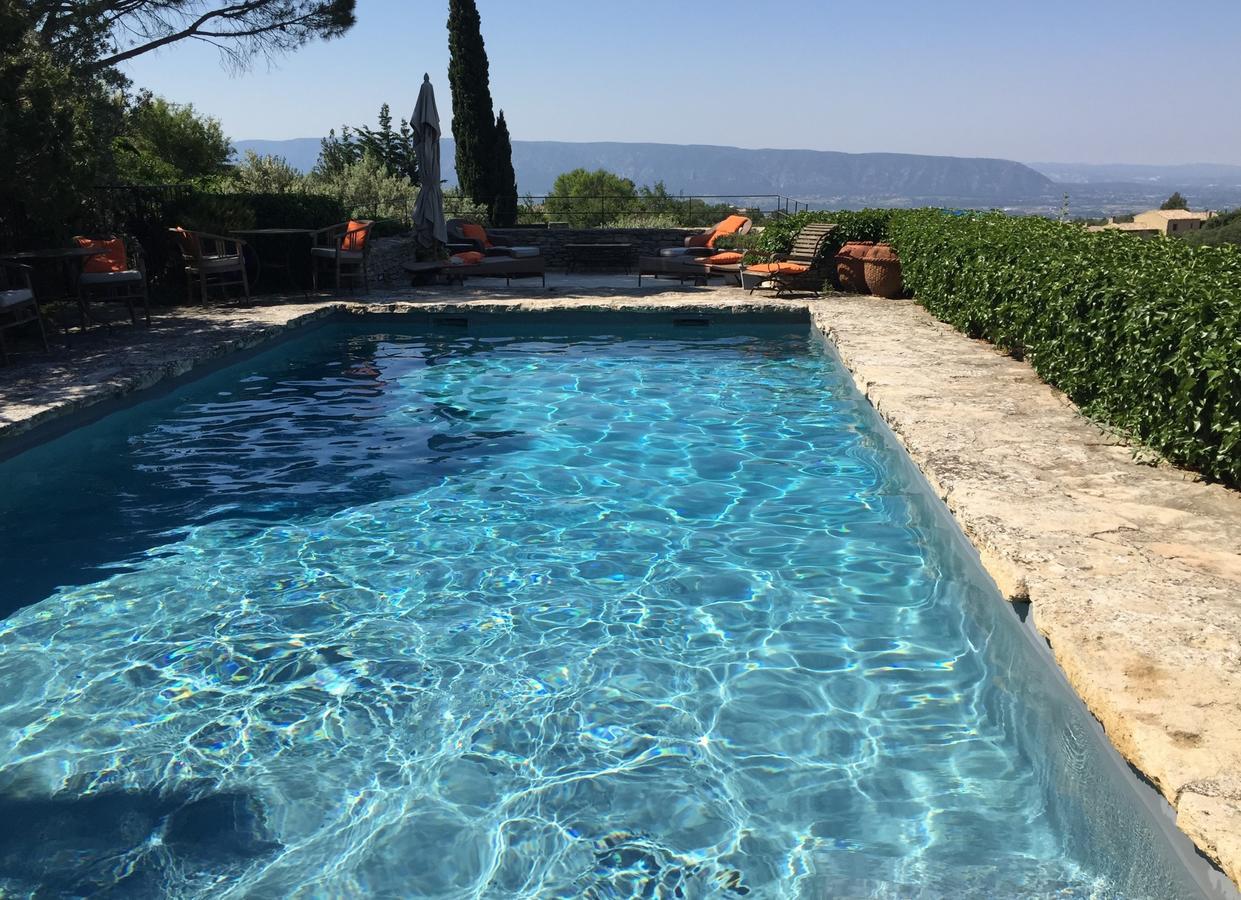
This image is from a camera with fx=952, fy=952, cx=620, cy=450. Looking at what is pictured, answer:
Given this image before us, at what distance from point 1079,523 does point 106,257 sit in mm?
9714

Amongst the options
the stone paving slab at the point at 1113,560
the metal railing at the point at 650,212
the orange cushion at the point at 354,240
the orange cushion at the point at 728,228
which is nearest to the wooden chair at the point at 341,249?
the orange cushion at the point at 354,240

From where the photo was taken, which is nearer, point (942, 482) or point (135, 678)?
point (135, 678)

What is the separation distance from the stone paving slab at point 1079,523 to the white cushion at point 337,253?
2960 millimetres

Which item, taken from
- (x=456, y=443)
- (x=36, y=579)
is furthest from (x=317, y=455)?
(x=36, y=579)

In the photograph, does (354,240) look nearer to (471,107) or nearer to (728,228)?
(728,228)

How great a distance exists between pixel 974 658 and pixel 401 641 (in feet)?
7.96

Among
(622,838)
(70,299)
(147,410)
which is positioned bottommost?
(622,838)

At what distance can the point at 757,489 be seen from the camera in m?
6.10

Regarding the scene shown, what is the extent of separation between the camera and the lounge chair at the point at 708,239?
1553cm

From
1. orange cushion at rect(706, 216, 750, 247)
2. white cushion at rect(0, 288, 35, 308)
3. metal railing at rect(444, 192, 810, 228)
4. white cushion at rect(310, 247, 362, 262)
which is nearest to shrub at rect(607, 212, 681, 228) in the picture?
metal railing at rect(444, 192, 810, 228)

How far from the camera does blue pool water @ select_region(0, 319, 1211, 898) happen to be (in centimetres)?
287

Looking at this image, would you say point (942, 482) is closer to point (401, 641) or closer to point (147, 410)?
point (401, 641)

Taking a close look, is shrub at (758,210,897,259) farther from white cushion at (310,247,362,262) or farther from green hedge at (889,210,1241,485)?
white cushion at (310,247,362,262)

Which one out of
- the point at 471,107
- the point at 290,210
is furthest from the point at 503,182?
the point at 290,210
